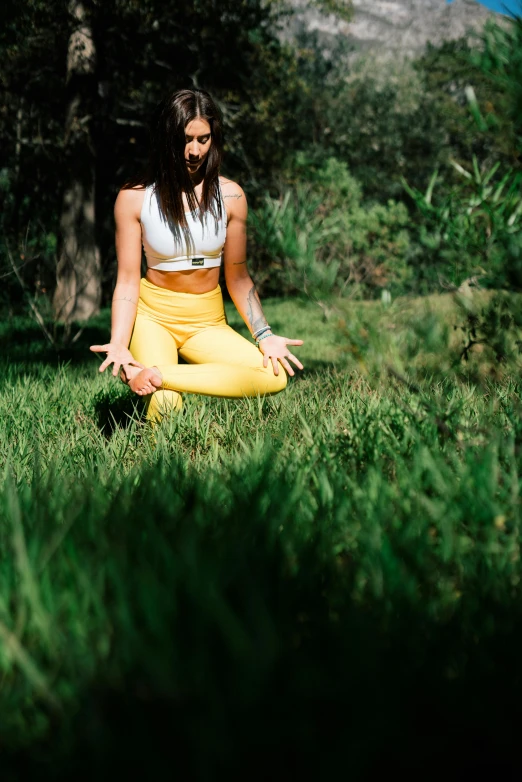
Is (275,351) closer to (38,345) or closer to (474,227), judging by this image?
(474,227)

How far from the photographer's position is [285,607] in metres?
1.29

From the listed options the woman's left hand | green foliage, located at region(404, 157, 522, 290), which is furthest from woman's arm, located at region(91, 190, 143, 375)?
green foliage, located at region(404, 157, 522, 290)

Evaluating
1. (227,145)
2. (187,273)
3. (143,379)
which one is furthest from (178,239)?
(227,145)

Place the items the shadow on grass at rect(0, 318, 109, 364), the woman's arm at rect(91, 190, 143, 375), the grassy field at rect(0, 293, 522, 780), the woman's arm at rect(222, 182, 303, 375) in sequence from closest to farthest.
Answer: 1. the grassy field at rect(0, 293, 522, 780)
2. the woman's arm at rect(91, 190, 143, 375)
3. the woman's arm at rect(222, 182, 303, 375)
4. the shadow on grass at rect(0, 318, 109, 364)

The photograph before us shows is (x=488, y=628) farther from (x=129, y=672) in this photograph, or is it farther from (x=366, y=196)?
(x=366, y=196)

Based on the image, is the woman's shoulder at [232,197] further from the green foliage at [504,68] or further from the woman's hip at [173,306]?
the green foliage at [504,68]

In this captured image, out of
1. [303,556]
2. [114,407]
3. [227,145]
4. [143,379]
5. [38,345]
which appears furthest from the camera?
[227,145]

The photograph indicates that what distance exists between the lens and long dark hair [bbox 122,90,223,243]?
3.12 metres

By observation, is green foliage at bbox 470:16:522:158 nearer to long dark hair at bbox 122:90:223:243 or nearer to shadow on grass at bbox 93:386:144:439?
long dark hair at bbox 122:90:223:243

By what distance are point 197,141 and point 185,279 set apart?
69 cm

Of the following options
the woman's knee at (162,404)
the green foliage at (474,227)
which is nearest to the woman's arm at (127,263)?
the woman's knee at (162,404)

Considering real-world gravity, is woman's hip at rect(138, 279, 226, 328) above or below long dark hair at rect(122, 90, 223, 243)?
below

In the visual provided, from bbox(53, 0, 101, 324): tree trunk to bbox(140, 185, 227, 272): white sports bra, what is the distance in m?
7.90

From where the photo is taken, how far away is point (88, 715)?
1055 mm
